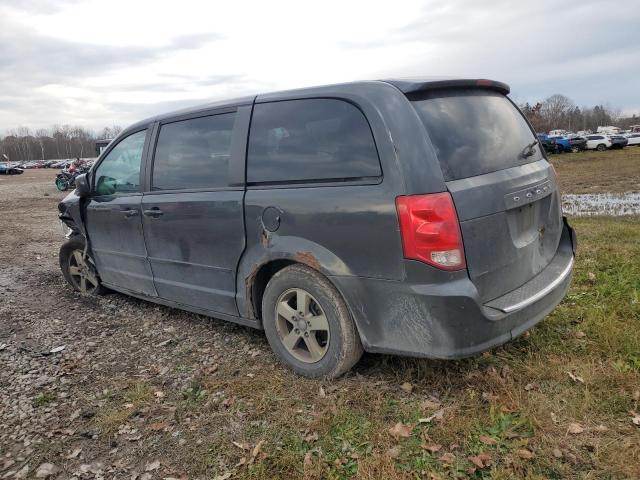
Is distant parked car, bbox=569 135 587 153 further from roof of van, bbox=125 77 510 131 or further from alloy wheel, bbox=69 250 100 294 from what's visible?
alloy wheel, bbox=69 250 100 294

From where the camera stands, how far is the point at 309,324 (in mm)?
3246

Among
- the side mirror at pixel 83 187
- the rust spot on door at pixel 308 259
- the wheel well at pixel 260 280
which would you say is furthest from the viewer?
the side mirror at pixel 83 187

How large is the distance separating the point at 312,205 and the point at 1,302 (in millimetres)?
Answer: 4226

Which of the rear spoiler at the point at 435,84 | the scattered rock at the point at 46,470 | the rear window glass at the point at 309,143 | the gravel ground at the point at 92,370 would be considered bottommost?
the scattered rock at the point at 46,470

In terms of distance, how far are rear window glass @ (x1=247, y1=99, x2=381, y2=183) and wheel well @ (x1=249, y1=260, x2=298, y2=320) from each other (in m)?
0.57

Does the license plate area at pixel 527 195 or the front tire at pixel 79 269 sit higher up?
the license plate area at pixel 527 195

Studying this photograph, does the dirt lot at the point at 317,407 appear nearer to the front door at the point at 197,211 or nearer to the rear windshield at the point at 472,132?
the front door at the point at 197,211

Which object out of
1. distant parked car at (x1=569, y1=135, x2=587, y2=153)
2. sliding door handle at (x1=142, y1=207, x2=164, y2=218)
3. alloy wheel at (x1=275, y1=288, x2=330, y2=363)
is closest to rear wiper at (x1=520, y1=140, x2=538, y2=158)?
alloy wheel at (x1=275, y1=288, x2=330, y2=363)

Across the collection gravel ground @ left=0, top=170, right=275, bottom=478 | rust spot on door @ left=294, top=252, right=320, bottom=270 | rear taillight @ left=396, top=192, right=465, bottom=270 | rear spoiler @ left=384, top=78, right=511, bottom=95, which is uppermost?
rear spoiler @ left=384, top=78, right=511, bottom=95

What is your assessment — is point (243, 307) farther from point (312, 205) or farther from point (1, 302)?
point (1, 302)

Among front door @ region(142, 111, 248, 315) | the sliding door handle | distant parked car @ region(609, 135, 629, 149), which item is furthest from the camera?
distant parked car @ region(609, 135, 629, 149)

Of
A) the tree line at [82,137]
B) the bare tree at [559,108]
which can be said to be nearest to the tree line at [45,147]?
the tree line at [82,137]

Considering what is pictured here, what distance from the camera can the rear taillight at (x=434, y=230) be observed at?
263cm

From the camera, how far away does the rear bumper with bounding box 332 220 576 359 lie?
2.66 metres
